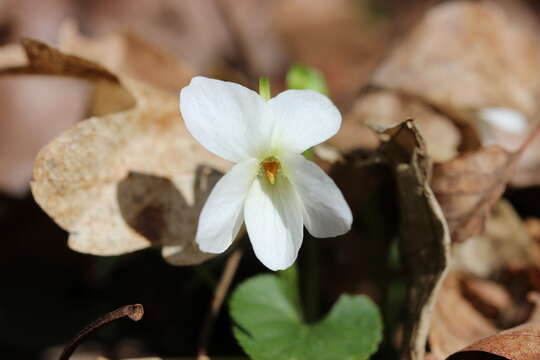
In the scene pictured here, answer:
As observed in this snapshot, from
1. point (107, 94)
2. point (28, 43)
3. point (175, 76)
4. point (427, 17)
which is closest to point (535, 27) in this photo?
point (427, 17)

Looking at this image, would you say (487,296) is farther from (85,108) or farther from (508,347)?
(85,108)

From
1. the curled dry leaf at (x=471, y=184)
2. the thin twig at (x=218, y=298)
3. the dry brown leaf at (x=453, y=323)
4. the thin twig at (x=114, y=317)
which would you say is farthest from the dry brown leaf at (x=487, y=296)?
the thin twig at (x=114, y=317)

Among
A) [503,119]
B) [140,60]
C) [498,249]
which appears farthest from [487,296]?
[140,60]

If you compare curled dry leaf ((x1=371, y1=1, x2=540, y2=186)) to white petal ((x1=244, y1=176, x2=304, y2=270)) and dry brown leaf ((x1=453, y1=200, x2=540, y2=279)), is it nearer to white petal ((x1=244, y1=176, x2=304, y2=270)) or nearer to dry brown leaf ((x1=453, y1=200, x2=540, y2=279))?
dry brown leaf ((x1=453, y1=200, x2=540, y2=279))

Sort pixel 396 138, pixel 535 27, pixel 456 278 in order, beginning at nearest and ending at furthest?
1. pixel 396 138
2. pixel 456 278
3. pixel 535 27

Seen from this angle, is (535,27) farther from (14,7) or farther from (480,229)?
(14,7)

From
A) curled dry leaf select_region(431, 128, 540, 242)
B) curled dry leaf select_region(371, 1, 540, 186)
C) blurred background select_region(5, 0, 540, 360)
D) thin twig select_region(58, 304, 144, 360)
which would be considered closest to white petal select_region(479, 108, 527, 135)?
curled dry leaf select_region(371, 1, 540, 186)
